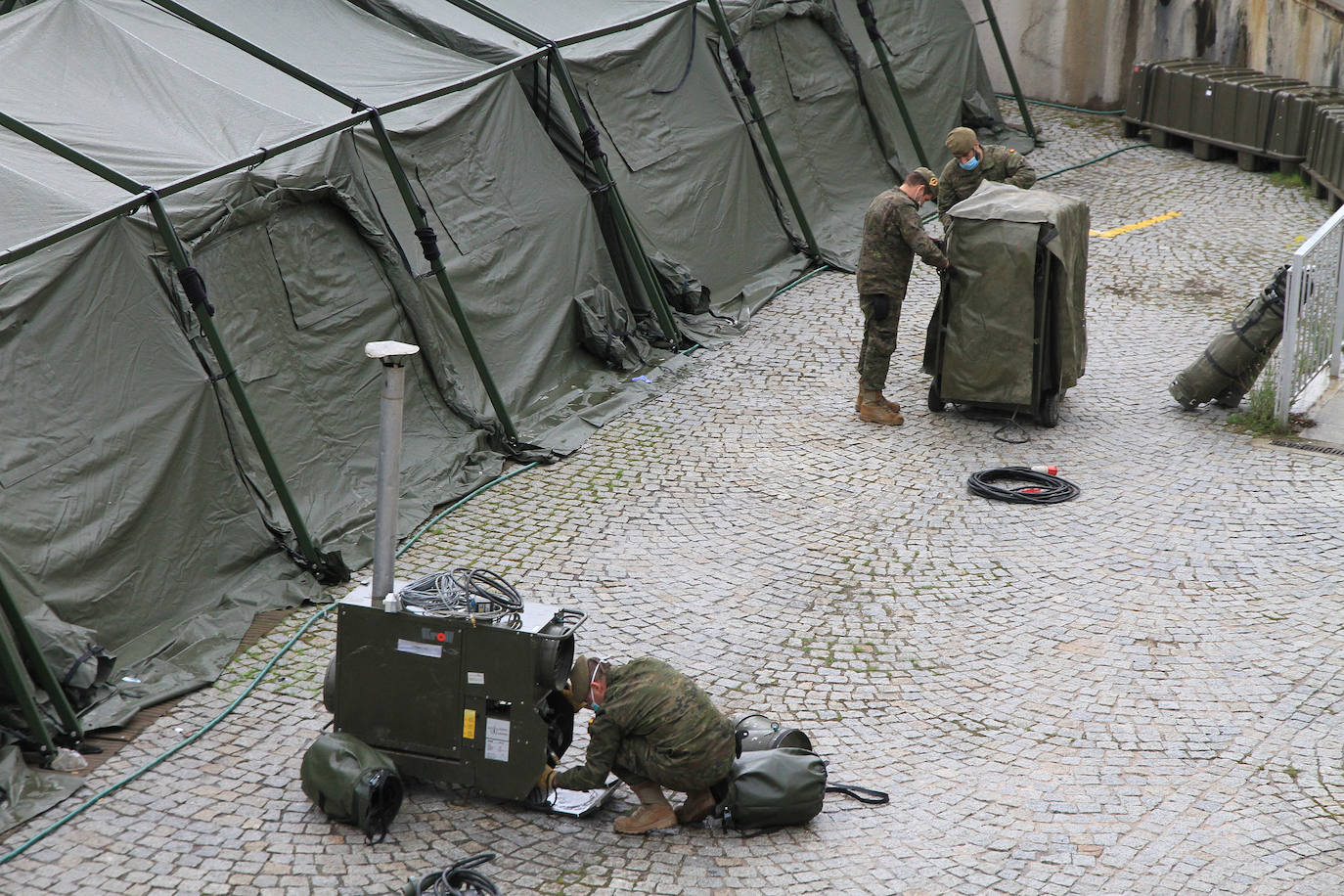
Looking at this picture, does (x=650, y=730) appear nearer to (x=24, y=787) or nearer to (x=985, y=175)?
(x=24, y=787)

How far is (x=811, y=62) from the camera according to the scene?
45.5 feet

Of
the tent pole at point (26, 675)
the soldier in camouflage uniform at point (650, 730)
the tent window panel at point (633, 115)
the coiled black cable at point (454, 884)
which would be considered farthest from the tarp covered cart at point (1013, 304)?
the tent pole at point (26, 675)

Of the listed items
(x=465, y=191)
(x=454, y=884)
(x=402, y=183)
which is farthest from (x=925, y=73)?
(x=454, y=884)

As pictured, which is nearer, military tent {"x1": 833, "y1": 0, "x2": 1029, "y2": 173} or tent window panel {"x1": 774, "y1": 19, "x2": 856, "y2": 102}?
tent window panel {"x1": 774, "y1": 19, "x2": 856, "y2": 102}

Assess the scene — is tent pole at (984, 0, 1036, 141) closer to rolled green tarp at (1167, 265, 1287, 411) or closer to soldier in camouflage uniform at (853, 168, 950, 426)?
soldier in camouflage uniform at (853, 168, 950, 426)

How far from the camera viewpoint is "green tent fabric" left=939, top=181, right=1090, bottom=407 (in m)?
9.59

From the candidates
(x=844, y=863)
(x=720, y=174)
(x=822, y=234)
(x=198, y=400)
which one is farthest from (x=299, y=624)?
(x=822, y=234)

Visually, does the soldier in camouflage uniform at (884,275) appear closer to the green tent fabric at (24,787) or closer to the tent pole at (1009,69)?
the green tent fabric at (24,787)

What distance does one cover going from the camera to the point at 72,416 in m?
7.18

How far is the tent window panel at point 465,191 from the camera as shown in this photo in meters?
9.87

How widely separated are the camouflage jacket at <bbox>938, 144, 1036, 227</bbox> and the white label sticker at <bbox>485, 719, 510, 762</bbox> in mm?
6831

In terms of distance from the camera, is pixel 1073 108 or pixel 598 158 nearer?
pixel 598 158

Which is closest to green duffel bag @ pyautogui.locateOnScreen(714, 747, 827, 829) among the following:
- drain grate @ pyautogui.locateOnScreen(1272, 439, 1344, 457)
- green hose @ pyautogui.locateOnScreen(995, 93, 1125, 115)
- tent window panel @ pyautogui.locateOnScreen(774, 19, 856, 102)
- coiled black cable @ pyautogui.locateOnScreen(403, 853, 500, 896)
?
coiled black cable @ pyautogui.locateOnScreen(403, 853, 500, 896)

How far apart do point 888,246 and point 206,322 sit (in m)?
4.71
